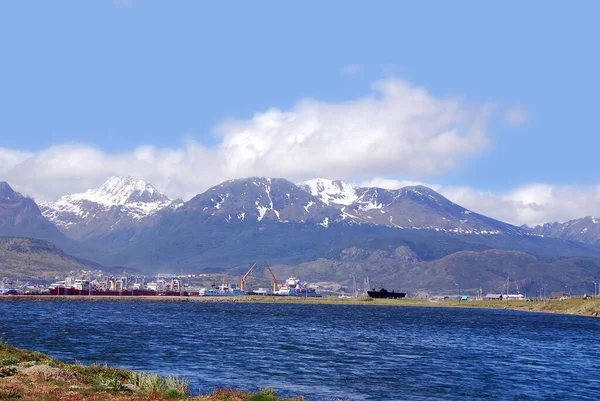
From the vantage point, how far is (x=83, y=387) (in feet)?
128

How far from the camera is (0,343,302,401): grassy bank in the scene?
36.1m

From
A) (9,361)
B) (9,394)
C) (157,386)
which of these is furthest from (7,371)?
(157,386)

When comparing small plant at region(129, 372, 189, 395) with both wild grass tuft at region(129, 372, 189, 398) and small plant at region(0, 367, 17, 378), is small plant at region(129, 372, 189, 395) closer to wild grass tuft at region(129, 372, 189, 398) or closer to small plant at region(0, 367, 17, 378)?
wild grass tuft at region(129, 372, 189, 398)

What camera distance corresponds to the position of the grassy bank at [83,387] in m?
36.1

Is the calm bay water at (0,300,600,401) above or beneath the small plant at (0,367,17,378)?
beneath

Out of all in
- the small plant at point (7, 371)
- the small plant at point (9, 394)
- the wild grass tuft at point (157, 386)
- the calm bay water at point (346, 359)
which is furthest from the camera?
the calm bay water at point (346, 359)

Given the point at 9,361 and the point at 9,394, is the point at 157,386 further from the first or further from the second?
the point at 9,361

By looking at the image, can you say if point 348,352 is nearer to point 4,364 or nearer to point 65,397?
point 4,364

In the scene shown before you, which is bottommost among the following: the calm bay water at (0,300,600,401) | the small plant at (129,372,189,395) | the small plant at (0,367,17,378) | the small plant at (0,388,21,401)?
the calm bay water at (0,300,600,401)

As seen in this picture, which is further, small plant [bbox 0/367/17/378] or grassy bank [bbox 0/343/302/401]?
small plant [bbox 0/367/17/378]

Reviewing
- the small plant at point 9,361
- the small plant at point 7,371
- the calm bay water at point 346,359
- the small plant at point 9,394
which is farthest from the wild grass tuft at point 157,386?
the small plant at point 9,361

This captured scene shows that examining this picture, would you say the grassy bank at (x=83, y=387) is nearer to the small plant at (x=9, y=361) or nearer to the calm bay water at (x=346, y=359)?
the small plant at (x=9, y=361)

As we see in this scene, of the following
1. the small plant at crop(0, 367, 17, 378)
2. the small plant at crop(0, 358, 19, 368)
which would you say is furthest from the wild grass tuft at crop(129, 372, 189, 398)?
the small plant at crop(0, 358, 19, 368)

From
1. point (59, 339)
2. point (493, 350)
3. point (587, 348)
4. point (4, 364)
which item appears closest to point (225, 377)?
point (4, 364)
